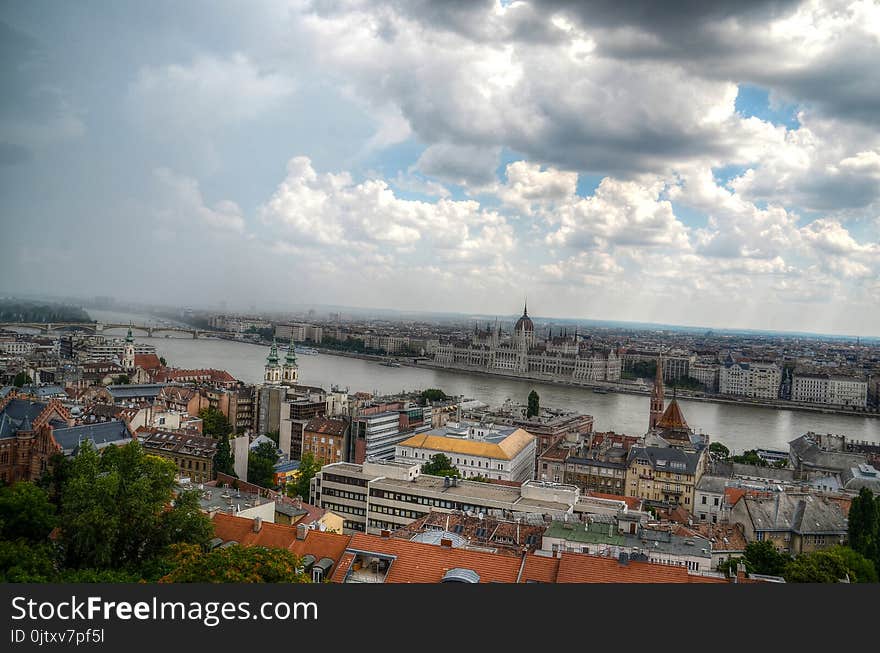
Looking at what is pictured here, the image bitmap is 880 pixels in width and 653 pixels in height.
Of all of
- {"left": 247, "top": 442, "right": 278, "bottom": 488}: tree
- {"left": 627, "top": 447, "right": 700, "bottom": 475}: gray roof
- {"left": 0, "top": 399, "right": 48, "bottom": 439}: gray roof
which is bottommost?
{"left": 247, "top": 442, "right": 278, "bottom": 488}: tree

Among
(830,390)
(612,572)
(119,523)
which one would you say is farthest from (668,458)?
(830,390)

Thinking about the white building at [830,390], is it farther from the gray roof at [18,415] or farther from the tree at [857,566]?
the gray roof at [18,415]

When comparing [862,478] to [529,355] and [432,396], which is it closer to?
[432,396]

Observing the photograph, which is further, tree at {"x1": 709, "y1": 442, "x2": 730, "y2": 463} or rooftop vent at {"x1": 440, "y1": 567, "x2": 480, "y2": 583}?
tree at {"x1": 709, "y1": 442, "x2": 730, "y2": 463}

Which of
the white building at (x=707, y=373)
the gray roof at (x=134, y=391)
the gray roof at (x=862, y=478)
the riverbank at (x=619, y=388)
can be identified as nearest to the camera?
the gray roof at (x=862, y=478)

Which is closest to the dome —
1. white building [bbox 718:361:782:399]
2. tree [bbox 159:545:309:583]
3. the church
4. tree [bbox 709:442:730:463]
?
the church

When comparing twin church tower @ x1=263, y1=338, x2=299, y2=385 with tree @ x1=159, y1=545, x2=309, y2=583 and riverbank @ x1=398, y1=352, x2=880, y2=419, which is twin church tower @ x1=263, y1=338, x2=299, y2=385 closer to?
tree @ x1=159, y1=545, x2=309, y2=583

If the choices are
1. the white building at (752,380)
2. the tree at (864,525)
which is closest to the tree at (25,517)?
the tree at (864,525)
